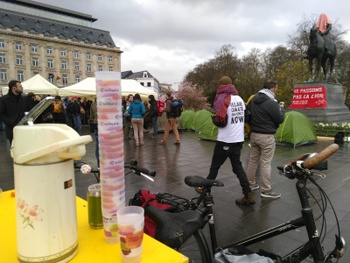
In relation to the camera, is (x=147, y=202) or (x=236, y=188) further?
(x=236, y=188)

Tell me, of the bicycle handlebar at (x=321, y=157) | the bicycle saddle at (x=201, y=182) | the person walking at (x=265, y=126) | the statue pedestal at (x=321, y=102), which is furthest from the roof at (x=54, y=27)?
the bicycle handlebar at (x=321, y=157)

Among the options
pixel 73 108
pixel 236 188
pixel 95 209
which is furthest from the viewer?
pixel 73 108

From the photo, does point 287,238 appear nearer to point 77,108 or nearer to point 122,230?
point 122,230

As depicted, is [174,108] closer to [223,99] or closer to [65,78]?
[223,99]

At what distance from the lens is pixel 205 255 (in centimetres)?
184

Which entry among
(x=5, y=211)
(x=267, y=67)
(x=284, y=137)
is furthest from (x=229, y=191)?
(x=267, y=67)

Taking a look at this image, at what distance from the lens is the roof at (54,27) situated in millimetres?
62469

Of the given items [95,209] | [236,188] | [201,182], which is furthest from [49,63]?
[95,209]

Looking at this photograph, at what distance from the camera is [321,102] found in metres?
13.5

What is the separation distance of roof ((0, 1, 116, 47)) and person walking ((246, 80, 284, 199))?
71488 mm

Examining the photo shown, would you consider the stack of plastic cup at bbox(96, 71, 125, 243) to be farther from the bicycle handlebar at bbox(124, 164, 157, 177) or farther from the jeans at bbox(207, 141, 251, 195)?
the jeans at bbox(207, 141, 251, 195)

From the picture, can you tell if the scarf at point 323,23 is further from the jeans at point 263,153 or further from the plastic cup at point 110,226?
the plastic cup at point 110,226

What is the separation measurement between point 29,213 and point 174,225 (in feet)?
2.88

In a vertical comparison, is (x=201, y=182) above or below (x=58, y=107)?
below
